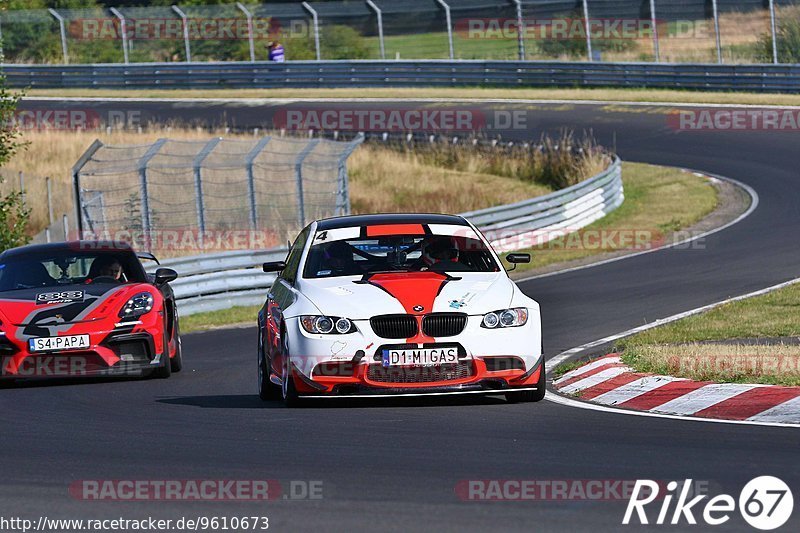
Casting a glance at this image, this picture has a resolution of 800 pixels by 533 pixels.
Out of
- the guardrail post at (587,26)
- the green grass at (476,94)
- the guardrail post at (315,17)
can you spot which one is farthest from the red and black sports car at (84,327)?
the guardrail post at (315,17)

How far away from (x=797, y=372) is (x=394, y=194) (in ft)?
69.9

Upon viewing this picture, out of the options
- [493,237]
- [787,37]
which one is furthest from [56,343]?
[787,37]

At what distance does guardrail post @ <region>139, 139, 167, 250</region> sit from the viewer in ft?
77.8

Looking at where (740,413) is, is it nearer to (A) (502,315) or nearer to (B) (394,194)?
(A) (502,315)

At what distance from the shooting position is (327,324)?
9.41 meters

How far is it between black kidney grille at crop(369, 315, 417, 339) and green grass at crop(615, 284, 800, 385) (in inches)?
85.8

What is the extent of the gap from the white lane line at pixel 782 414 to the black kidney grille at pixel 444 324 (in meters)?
2.07

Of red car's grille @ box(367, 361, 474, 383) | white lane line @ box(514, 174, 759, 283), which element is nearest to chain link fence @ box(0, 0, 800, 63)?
white lane line @ box(514, 174, 759, 283)

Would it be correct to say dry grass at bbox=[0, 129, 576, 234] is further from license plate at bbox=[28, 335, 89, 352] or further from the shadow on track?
the shadow on track

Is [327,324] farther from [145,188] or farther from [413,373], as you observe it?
[145,188]

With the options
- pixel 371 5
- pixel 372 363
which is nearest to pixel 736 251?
pixel 372 363

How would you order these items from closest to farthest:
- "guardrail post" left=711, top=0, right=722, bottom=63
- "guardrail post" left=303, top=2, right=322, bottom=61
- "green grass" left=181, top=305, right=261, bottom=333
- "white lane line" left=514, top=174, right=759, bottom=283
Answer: "green grass" left=181, top=305, right=261, bottom=333 → "white lane line" left=514, top=174, right=759, bottom=283 → "guardrail post" left=711, top=0, right=722, bottom=63 → "guardrail post" left=303, top=2, right=322, bottom=61

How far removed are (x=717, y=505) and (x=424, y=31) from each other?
130 feet

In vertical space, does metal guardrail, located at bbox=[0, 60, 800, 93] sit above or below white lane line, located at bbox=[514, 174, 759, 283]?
above
